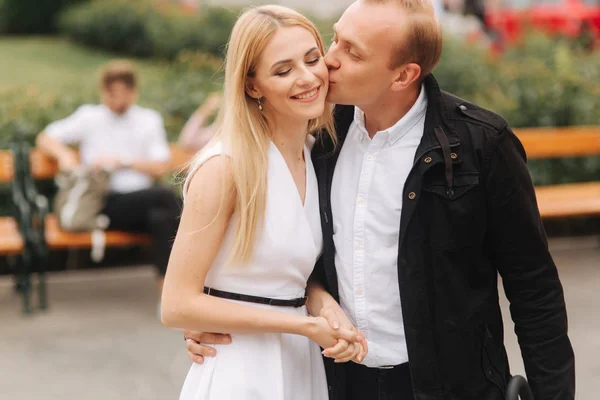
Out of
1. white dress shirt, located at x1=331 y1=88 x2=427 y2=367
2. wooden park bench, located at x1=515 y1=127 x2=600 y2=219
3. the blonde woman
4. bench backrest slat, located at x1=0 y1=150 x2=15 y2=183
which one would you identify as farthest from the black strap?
wooden park bench, located at x1=515 y1=127 x2=600 y2=219

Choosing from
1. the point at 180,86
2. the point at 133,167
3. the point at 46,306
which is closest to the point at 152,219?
the point at 133,167

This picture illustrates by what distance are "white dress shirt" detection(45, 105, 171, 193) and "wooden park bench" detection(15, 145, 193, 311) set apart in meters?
0.21

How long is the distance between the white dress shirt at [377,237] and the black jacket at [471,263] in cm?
7

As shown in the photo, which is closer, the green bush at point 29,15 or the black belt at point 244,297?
the black belt at point 244,297

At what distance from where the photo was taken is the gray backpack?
21.3 ft

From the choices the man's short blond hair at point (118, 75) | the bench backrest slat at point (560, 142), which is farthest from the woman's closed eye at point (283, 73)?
the bench backrest slat at point (560, 142)

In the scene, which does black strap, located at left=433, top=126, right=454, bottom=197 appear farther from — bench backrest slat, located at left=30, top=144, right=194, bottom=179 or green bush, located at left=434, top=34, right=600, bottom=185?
green bush, located at left=434, top=34, right=600, bottom=185

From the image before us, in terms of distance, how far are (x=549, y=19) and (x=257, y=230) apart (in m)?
13.9

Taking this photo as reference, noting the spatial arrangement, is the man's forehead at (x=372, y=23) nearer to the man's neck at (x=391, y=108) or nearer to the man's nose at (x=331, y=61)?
the man's nose at (x=331, y=61)

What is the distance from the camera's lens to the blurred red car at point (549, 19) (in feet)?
48.9

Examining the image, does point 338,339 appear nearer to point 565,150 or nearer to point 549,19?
point 565,150

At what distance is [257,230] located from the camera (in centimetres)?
251

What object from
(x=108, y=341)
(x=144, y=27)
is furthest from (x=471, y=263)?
(x=144, y=27)

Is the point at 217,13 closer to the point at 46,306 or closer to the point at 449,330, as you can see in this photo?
the point at 46,306
